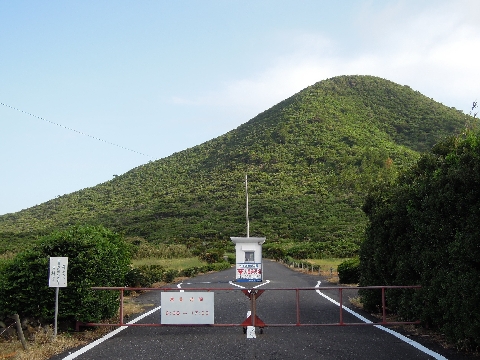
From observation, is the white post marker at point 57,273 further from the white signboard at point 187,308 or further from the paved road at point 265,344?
the white signboard at point 187,308

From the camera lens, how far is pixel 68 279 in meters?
11.2

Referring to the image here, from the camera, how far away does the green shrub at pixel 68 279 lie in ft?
35.3

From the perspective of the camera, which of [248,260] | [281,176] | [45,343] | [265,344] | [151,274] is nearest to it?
[45,343]

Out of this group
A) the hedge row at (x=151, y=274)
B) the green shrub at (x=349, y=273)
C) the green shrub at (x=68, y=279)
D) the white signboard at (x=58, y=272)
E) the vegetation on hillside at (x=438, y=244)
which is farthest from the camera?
the green shrub at (x=349, y=273)

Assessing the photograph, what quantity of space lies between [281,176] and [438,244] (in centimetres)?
7701

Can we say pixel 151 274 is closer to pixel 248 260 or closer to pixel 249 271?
pixel 248 260

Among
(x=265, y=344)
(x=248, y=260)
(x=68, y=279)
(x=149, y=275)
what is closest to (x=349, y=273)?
(x=248, y=260)

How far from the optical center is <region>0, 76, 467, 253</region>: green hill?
6981 centimetres

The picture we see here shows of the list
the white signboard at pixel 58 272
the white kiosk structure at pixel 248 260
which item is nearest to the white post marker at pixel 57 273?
the white signboard at pixel 58 272

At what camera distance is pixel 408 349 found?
937 centimetres

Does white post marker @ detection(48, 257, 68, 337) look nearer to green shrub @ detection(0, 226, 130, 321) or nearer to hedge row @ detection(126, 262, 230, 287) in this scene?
green shrub @ detection(0, 226, 130, 321)

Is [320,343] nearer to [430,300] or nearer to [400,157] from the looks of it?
[430,300]

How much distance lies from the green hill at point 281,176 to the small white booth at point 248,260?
3077cm

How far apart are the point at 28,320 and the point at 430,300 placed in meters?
7.73
